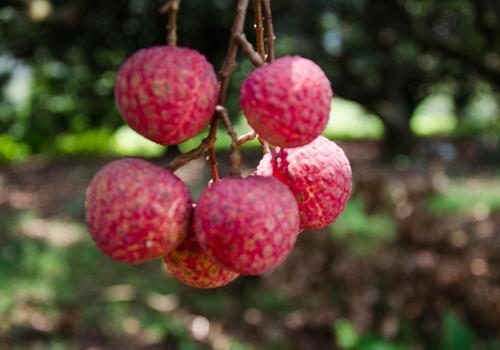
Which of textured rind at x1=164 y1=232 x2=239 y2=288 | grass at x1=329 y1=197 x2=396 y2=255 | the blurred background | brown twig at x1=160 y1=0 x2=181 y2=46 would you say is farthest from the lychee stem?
grass at x1=329 y1=197 x2=396 y2=255

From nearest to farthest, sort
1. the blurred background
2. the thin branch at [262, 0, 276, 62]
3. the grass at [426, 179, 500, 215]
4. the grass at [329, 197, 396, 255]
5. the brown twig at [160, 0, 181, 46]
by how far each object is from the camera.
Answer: the brown twig at [160, 0, 181, 46] → the thin branch at [262, 0, 276, 62] → the blurred background → the grass at [329, 197, 396, 255] → the grass at [426, 179, 500, 215]

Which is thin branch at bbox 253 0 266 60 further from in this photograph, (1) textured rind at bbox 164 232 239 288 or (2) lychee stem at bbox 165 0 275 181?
(1) textured rind at bbox 164 232 239 288

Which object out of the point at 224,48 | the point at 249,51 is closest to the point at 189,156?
the point at 249,51

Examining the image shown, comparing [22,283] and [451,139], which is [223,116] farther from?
[451,139]

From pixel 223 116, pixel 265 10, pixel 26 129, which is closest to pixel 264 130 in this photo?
pixel 223 116

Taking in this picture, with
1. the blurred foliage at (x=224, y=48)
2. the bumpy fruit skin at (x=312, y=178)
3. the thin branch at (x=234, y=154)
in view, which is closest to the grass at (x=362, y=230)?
the blurred foliage at (x=224, y=48)

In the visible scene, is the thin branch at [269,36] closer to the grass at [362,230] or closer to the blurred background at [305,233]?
the blurred background at [305,233]
